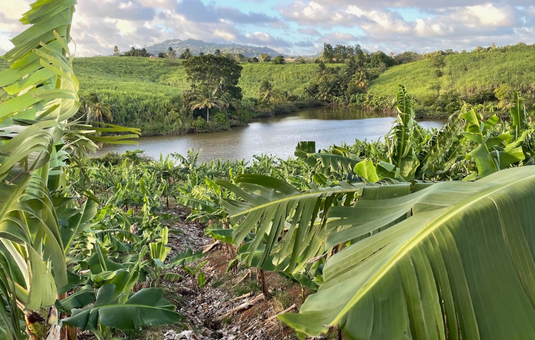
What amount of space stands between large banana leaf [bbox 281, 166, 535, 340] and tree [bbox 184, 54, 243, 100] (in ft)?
120

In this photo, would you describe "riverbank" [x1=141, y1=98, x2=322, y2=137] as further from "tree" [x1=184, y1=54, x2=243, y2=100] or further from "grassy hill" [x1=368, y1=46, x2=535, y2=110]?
"grassy hill" [x1=368, y1=46, x2=535, y2=110]

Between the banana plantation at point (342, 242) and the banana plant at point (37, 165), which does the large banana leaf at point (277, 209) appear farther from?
the banana plant at point (37, 165)

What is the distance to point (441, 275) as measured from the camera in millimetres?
798

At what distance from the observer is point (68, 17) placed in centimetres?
140

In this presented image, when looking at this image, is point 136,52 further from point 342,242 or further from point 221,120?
point 342,242

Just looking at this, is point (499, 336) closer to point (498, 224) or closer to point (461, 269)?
point (461, 269)

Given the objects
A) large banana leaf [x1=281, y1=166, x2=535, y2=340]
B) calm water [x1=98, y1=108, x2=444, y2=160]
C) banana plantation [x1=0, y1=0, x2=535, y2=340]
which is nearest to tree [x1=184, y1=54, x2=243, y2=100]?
calm water [x1=98, y1=108, x2=444, y2=160]

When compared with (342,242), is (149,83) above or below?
above

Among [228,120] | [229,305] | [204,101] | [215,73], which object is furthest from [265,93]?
[229,305]

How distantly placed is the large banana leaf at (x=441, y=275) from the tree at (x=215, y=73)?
36.7 meters

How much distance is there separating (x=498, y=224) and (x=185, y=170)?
8.52 m

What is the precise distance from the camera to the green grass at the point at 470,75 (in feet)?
136

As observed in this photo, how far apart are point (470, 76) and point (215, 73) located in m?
33.5

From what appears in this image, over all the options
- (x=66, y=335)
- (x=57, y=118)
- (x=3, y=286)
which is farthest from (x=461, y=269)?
(x=66, y=335)
